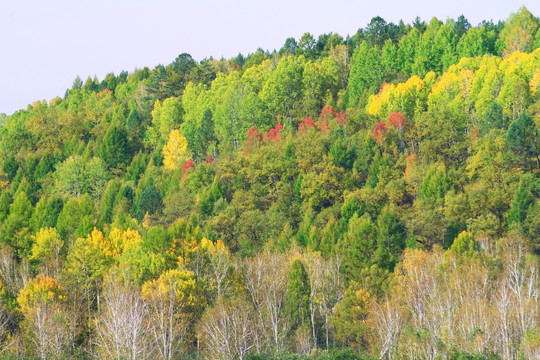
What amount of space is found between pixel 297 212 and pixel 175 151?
31.7 metres

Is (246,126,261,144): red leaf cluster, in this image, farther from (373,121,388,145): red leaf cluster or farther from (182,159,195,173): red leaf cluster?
(373,121,388,145): red leaf cluster

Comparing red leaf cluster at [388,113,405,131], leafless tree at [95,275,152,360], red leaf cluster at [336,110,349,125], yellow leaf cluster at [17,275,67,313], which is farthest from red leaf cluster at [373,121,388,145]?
yellow leaf cluster at [17,275,67,313]

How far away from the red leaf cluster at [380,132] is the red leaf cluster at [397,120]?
1470mm

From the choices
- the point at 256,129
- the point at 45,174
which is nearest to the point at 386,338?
the point at 256,129

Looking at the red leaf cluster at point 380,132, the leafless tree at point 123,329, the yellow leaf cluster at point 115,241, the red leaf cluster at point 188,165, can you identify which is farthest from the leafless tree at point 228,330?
the red leaf cluster at point 188,165

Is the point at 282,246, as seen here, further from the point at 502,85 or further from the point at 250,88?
the point at 250,88

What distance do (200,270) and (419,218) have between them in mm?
20920

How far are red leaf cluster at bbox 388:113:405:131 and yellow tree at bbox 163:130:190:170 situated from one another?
31.8 meters

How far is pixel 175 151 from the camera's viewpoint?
118 m

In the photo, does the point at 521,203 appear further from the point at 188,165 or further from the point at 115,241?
the point at 188,165

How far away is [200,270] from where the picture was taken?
74.2m

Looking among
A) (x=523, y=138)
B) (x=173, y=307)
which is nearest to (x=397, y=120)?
(x=523, y=138)

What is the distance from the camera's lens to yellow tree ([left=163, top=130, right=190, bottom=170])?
381ft

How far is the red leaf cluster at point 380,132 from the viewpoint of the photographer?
308 ft
